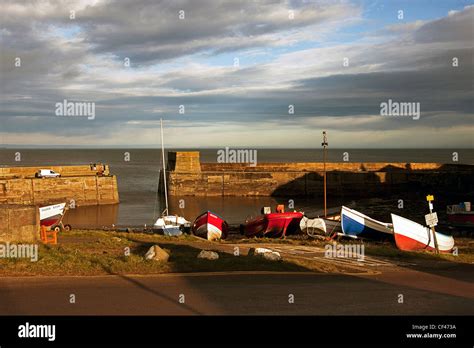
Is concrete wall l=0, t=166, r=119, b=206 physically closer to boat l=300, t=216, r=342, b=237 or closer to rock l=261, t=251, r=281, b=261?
boat l=300, t=216, r=342, b=237

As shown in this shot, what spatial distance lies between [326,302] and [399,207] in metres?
44.1

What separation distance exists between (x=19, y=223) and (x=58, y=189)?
138 feet

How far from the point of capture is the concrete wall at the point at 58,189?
54969mm

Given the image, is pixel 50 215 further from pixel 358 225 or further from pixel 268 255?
pixel 268 255

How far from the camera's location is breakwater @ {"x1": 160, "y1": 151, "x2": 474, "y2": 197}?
2613 inches

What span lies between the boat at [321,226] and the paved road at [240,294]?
1525 cm

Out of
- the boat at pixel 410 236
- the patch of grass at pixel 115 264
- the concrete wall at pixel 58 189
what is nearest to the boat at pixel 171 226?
the boat at pixel 410 236

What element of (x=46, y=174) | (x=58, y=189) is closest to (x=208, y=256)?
(x=58, y=189)

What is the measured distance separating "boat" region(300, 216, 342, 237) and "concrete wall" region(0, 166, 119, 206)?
34618 millimetres

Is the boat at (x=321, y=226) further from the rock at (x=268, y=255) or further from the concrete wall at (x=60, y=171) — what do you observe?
the concrete wall at (x=60, y=171)

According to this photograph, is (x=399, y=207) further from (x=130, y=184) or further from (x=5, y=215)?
(x=130, y=184)

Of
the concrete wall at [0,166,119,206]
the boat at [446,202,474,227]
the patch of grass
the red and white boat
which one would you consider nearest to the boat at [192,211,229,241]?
the red and white boat

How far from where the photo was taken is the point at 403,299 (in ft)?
37.7
